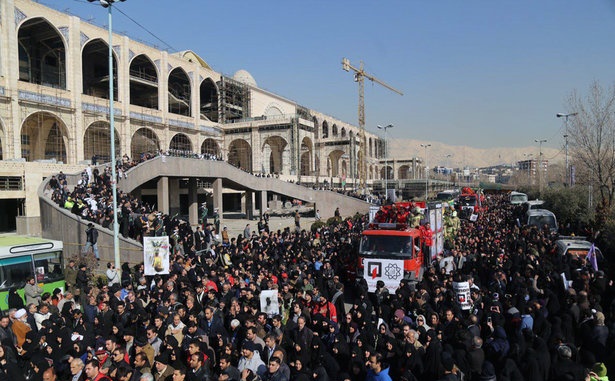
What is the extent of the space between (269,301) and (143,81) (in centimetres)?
3741

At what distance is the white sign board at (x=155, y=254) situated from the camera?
11141mm

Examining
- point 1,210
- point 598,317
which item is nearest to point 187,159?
point 1,210

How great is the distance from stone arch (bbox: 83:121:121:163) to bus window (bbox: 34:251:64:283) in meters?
27.8

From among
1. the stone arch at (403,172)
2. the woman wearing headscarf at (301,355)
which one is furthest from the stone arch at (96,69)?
the stone arch at (403,172)

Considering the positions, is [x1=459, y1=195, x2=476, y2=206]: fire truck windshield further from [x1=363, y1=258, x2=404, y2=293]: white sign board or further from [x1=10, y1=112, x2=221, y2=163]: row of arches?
[x1=10, y1=112, x2=221, y2=163]: row of arches

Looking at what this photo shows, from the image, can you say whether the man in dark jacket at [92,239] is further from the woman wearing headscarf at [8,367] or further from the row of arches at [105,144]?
the row of arches at [105,144]

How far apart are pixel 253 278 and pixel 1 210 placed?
24716 mm

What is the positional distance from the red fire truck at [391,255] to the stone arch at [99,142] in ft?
103

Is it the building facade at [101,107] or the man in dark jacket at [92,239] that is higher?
the building facade at [101,107]

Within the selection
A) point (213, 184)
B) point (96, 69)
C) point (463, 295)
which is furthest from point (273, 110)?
point (463, 295)

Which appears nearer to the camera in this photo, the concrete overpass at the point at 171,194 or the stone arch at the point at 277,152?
the concrete overpass at the point at 171,194

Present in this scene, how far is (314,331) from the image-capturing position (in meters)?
7.25

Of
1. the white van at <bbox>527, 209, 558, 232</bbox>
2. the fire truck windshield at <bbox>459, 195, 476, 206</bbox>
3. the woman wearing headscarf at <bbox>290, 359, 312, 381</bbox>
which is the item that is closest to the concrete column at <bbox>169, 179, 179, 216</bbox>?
the fire truck windshield at <bbox>459, 195, 476, 206</bbox>

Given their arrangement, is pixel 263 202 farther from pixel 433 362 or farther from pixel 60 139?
pixel 433 362
